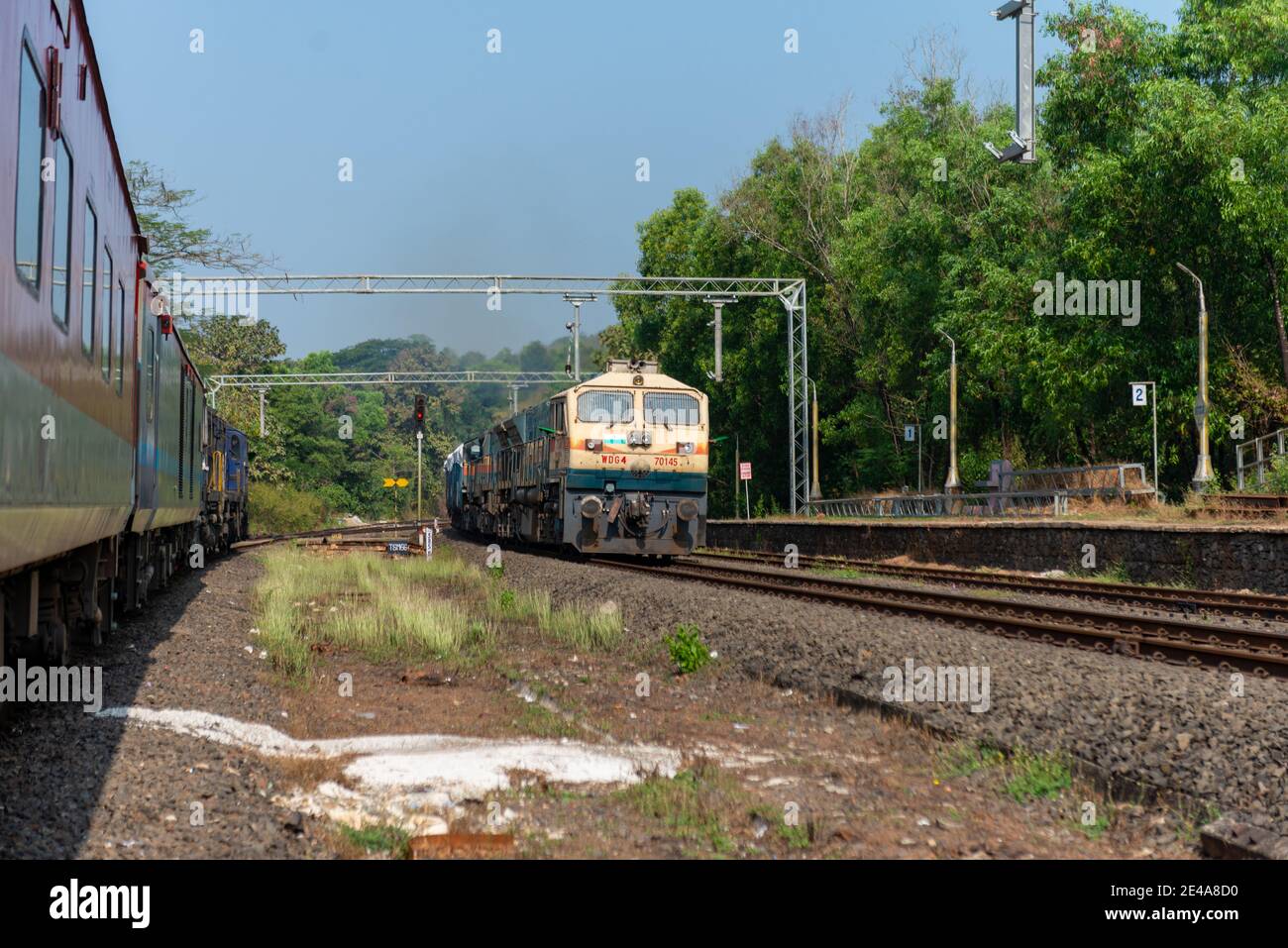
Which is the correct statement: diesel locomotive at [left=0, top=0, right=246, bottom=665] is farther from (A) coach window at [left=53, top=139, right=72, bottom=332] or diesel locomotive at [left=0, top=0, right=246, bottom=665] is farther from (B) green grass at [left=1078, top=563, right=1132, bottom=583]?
(B) green grass at [left=1078, top=563, right=1132, bottom=583]

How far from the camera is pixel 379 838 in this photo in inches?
216

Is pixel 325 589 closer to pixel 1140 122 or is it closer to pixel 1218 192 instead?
pixel 1218 192

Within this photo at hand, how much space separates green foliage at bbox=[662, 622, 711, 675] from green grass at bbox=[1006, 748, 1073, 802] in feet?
14.6

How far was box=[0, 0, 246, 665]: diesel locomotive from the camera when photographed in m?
4.33

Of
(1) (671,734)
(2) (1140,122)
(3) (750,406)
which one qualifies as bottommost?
(1) (671,734)

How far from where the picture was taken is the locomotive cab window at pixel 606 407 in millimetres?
23031

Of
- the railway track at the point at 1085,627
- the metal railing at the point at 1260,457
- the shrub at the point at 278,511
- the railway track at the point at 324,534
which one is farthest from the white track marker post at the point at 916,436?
A: the shrub at the point at 278,511

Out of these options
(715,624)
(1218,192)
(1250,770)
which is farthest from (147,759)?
(1218,192)

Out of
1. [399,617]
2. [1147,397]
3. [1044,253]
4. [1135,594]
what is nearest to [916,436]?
[1044,253]

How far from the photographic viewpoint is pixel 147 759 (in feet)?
20.7

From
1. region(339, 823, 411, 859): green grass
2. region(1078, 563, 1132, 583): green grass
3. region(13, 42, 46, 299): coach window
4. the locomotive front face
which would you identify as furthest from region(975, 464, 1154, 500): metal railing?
region(13, 42, 46, 299): coach window

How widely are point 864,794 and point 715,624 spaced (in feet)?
21.5

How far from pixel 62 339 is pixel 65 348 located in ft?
0.30

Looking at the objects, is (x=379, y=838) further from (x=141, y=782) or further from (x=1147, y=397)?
(x=1147, y=397)
